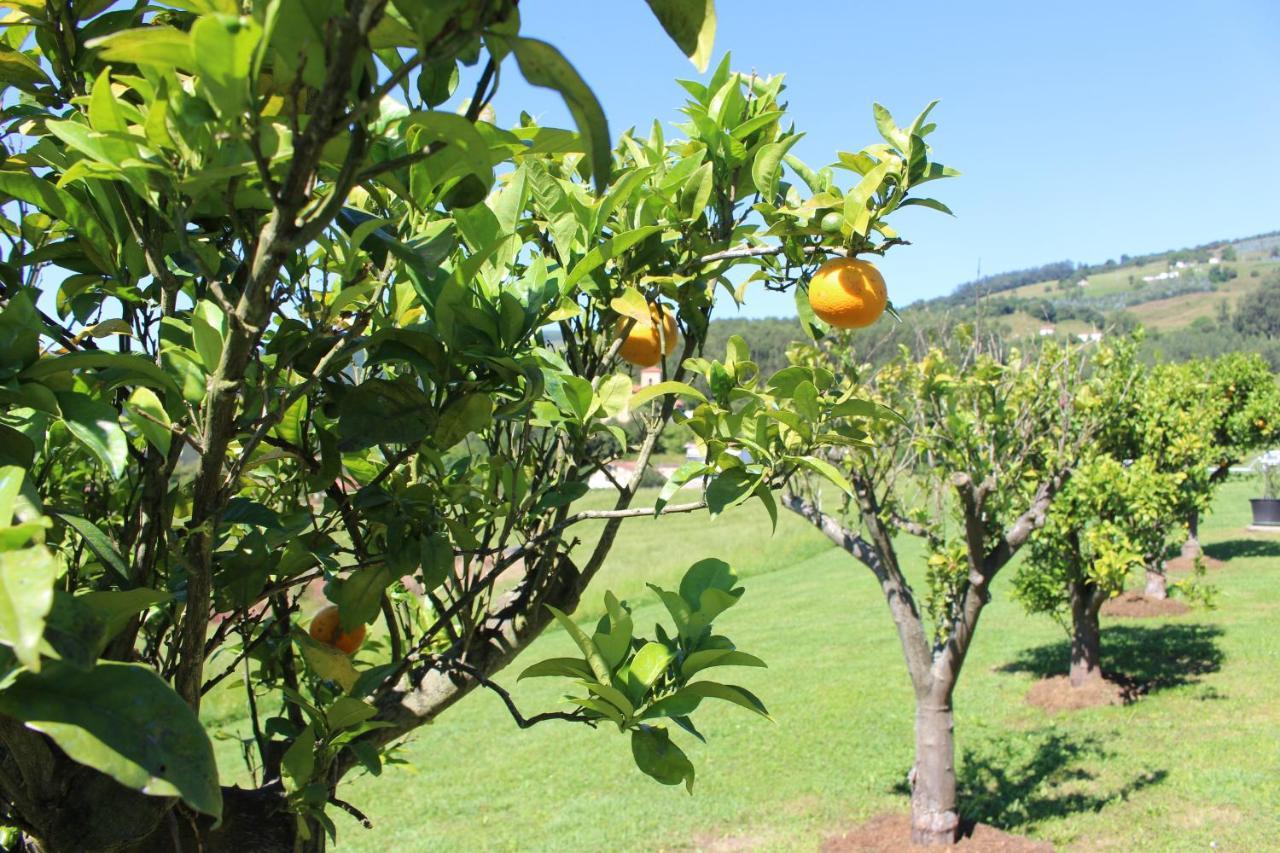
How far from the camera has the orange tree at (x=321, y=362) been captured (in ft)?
1.84

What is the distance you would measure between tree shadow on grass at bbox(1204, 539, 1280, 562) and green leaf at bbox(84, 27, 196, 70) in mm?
16329

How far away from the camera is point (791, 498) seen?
5.97m

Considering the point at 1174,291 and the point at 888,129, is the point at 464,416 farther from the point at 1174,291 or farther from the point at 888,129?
the point at 1174,291

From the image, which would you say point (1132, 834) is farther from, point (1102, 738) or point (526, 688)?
point (526, 688)

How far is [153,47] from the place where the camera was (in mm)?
565

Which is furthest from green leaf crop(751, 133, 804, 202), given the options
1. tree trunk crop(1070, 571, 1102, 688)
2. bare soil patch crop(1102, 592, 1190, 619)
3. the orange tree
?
bare soil patch crop(1102, 592, 1190, 619)

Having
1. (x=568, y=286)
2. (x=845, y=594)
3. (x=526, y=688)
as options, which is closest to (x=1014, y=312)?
(x=845, y=594)

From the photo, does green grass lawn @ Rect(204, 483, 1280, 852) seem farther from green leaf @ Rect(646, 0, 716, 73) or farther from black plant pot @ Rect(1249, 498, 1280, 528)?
black plant pot @ Rect(1249, 498, 1280, 528)

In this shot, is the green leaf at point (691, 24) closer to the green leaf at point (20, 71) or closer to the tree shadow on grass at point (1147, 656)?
the green leaf at point (20, 71)

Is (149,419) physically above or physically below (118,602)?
above

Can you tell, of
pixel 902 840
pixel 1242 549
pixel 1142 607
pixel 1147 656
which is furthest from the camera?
pixel 1242 549

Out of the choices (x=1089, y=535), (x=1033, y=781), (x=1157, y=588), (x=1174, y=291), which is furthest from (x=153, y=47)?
(x=1174, y=291)

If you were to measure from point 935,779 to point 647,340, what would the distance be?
4.68 metres

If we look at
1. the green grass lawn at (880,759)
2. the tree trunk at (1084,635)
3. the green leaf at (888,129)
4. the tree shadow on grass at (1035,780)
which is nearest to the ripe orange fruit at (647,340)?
the green leaf at (888,129)
